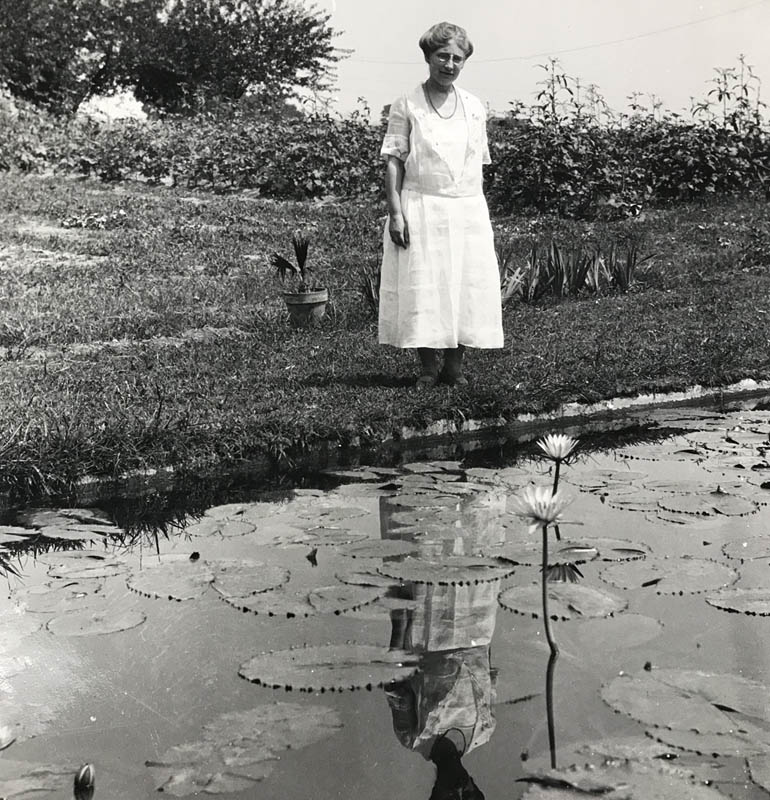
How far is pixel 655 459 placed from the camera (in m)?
4.61

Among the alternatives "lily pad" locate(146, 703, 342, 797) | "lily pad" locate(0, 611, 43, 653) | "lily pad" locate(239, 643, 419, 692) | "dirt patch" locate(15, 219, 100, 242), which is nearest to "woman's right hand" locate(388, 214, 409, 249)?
"lily pad" locate(0, 611, 43, 653)

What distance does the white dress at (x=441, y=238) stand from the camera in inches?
201

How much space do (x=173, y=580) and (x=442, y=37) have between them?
287cm

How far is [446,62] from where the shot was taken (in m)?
4.93

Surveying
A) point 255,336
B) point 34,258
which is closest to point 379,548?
point 255,336

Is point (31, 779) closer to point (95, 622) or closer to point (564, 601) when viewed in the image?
point (95, 622)

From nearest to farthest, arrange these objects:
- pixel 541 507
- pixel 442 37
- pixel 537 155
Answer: pixel 541 507 < pixel 442 37 < pixel 537 155

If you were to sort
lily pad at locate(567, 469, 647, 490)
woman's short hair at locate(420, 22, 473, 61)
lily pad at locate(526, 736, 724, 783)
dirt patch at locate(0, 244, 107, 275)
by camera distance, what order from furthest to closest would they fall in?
dirt patch at locate(0, 244, 107, 275)
woman's short hair at locate(420, 22, 473, 61)
lily pad at locate(567, 469, 647, 490)
lily pad at locate(526, 736, 724, 783)

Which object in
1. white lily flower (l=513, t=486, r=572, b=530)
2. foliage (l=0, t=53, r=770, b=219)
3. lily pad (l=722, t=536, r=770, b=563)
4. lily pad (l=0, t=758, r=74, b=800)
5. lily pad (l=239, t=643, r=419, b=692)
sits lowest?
lily pad (l=0, t=758, r=74, b=800)

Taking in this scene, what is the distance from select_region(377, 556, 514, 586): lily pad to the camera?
3.06 metres

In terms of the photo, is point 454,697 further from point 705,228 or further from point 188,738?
point 705,228

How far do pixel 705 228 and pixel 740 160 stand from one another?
1.69 meters

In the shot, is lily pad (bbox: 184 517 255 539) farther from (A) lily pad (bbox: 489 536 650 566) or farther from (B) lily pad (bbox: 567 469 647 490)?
(B) lily pad (bbox: 567 469 647 490)

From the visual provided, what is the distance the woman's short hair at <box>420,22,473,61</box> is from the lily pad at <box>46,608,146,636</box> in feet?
9.95
